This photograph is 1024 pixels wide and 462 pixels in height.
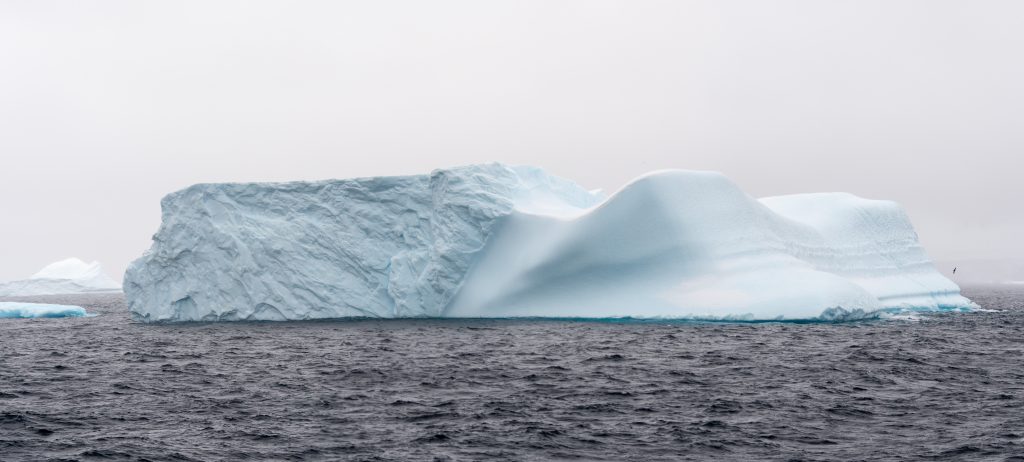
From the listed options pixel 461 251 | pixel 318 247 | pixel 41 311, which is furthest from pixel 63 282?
pixel 461 251

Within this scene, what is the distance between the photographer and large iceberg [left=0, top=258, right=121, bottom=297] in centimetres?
7862

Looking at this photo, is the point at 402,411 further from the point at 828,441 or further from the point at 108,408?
the point at 828,441

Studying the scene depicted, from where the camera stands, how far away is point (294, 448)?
9.05 metres

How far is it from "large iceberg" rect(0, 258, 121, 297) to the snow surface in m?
48.5

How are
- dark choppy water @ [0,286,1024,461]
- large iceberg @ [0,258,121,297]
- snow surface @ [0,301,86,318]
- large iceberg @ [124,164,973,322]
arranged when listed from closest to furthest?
dark choppy water @ [0,286,1024,461], large iceberg @ [124,164,973,322], snow surface @ [0,301,86,318], large iceberg @ [0,258,121,297]

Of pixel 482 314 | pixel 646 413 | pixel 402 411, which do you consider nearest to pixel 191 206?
pixel 482 314

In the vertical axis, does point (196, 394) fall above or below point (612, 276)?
below

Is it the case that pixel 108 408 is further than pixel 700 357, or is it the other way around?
pixel 700 357

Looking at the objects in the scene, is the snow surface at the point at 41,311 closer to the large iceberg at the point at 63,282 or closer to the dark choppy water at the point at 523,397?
the dark choppy water at the point at 523,397

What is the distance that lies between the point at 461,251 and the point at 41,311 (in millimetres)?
17987

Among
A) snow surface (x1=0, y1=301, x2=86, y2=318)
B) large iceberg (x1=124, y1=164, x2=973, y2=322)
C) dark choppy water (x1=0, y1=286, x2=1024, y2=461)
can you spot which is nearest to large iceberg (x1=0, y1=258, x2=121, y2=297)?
snow surface (x1=0, y1=301, x2=86, y2=318)

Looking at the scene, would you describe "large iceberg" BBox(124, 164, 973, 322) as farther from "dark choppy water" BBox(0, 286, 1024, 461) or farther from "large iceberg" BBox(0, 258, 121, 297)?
"large iceberg" BBox(0, 258, 121, 297)

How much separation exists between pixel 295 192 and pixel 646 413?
19764 mm

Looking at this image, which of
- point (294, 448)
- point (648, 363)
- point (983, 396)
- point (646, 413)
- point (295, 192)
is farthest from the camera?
point (295, 192)
